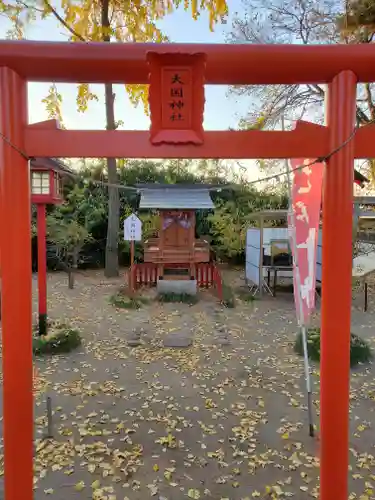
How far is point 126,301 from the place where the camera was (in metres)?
9.68

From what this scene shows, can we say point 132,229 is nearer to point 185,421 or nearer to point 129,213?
point 129,213

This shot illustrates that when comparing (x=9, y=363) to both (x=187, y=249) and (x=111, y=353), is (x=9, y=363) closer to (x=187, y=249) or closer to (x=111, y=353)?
(x=111, y=353)

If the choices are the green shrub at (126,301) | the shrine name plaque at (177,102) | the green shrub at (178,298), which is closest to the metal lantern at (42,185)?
the green shrub at (126,301)

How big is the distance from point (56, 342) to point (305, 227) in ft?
14.8

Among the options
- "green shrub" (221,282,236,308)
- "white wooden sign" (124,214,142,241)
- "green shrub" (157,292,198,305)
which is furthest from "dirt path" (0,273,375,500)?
"white wooden sign" (124,214,142,241)

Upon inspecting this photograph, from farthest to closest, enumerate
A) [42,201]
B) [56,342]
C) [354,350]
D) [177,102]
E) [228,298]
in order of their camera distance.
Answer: [228,298] < [42,201] < [56,342] < [354,350] < [177,102]

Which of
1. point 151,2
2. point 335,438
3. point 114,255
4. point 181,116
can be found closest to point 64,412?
point 335,438

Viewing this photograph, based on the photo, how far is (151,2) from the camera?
417 inches

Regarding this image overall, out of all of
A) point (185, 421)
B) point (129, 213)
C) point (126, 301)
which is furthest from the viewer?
point (129, 213)

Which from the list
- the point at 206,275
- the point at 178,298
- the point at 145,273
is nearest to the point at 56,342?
the point at 178,298

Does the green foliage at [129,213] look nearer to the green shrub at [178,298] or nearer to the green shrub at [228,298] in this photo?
the green shrub at [228,298]

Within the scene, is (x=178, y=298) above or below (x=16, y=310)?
below

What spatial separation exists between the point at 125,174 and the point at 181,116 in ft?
54.8

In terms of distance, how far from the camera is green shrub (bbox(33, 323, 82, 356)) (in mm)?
6215
